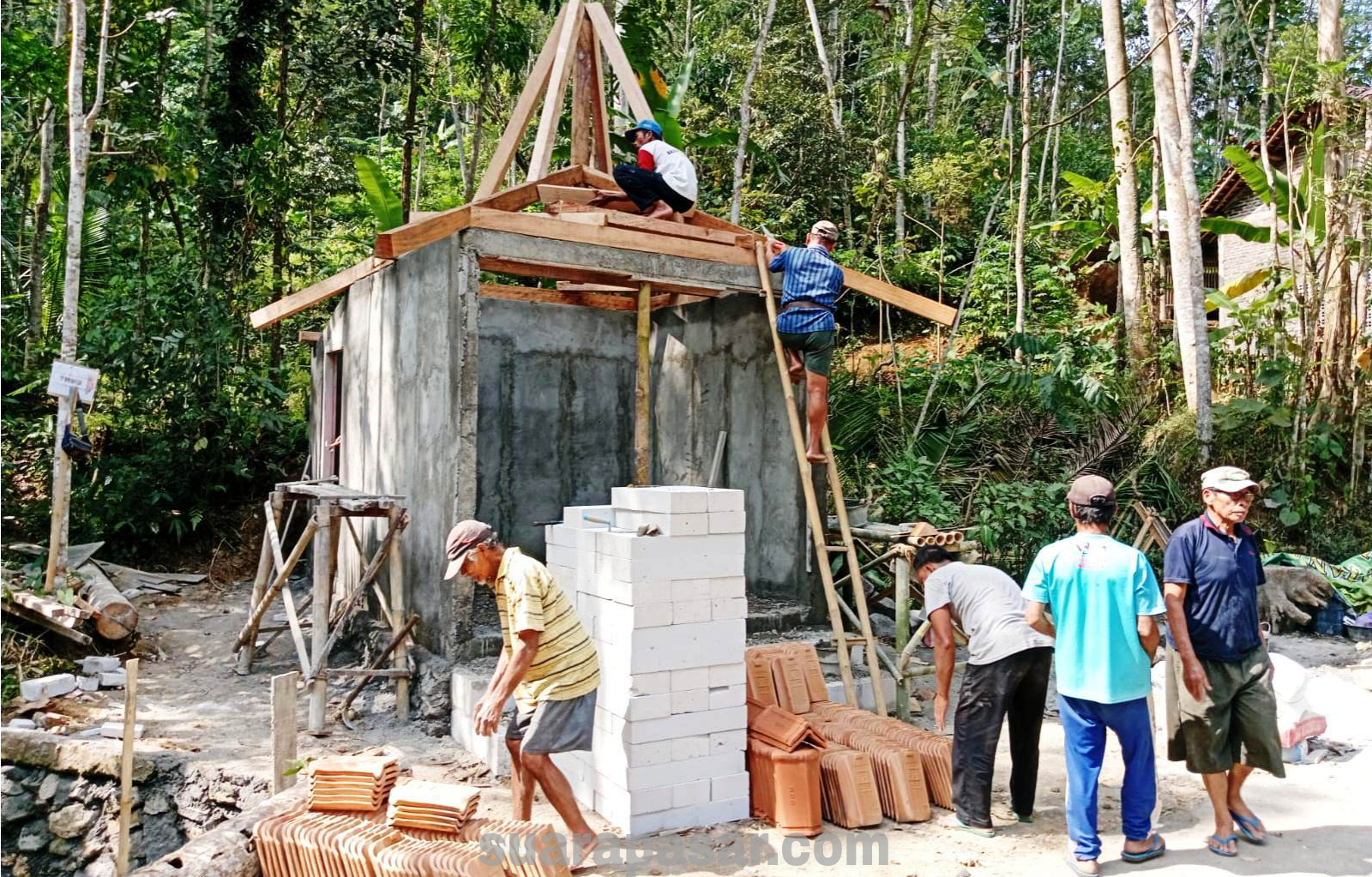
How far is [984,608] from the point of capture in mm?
4859

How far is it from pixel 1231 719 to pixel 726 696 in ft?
8.18

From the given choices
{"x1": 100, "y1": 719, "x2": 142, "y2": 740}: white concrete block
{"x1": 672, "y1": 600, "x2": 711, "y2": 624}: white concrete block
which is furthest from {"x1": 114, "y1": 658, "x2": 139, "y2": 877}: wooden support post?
{"x1": 672, "y1": 600, "x2": 711, "y2": 624}: white concrete block

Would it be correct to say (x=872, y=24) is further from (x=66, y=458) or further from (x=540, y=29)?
(x=66, y=458)

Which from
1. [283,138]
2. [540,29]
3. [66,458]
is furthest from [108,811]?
[540,29]

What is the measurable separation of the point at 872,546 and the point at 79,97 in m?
8.49

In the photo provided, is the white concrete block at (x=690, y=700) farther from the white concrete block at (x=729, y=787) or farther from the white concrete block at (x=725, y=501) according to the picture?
the white concrete block at (x=725, y=501)

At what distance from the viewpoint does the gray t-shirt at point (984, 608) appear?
4.75m

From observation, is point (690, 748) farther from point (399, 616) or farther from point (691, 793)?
point (399, 616)

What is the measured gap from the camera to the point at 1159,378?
12.7m

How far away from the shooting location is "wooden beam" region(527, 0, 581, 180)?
7.91m

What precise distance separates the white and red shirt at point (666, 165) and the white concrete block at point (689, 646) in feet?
13.0

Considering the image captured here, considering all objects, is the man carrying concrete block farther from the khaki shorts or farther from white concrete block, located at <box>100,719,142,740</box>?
white concrete block, located at <box>100,719,142,740</box>

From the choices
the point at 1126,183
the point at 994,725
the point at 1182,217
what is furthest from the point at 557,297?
the point at 1126,183

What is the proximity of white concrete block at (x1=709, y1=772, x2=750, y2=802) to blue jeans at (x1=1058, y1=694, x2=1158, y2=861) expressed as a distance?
1662mm
